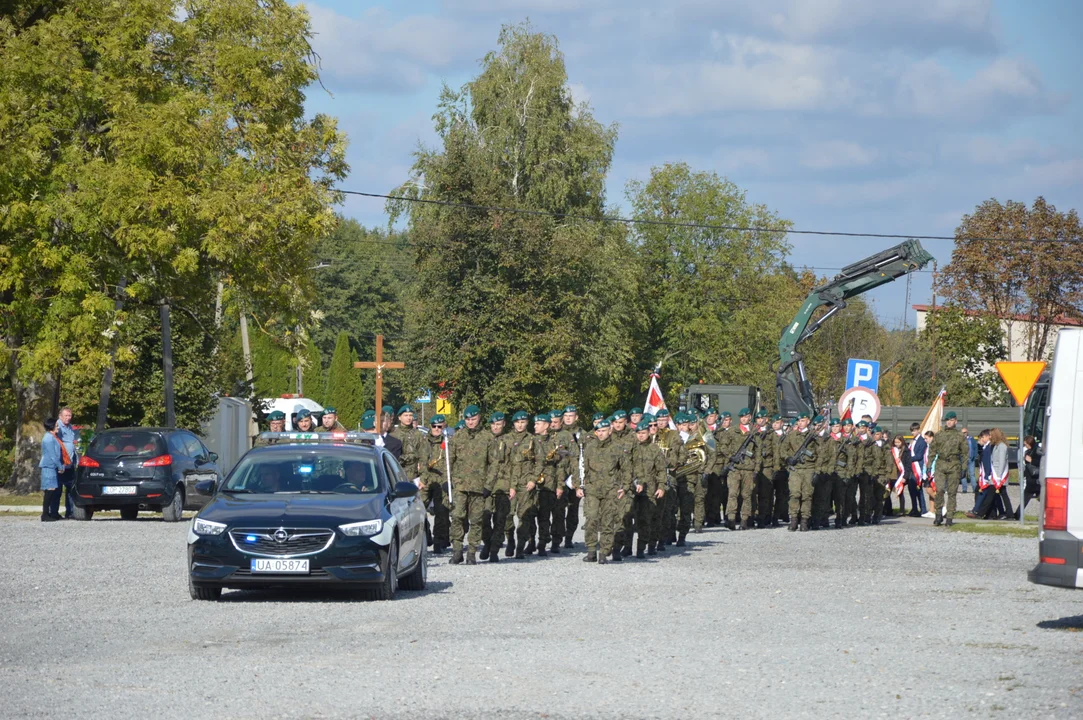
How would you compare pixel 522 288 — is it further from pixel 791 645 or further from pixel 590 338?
pixel 791 645

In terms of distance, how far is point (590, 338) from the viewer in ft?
179

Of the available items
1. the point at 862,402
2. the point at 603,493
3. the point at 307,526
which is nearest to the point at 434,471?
the point at 603,493

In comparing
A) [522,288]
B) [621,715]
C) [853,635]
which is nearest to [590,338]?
[522,288]

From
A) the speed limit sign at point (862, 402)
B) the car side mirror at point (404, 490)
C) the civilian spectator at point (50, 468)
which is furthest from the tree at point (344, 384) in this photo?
the car side mirror at point (404, 490)

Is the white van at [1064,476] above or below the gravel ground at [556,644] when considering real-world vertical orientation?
above

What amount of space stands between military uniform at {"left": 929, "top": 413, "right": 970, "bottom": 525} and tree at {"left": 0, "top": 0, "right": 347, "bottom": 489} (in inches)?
502

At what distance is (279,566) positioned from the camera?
1330cm

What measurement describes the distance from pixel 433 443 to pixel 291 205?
12593 mm

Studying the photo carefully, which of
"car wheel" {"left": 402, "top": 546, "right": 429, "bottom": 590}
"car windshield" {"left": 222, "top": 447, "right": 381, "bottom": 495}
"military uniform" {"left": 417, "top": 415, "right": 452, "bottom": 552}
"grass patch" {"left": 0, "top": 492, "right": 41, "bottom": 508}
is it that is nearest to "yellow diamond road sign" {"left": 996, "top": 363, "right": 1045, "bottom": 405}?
"military uniform" {"left": 417, "top": 415, "right": 452, "bottom": 552}

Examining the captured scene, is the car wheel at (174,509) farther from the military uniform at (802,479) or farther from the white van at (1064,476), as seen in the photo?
the white van at (1064,476)

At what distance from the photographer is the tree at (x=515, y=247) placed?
49312 mm

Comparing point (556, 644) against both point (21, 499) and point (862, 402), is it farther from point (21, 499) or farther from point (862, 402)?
point (21, 499)

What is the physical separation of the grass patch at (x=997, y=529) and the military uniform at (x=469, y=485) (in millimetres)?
10544

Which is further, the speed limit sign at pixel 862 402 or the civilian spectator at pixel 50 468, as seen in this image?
the speed limit sign at pixel 862 402
